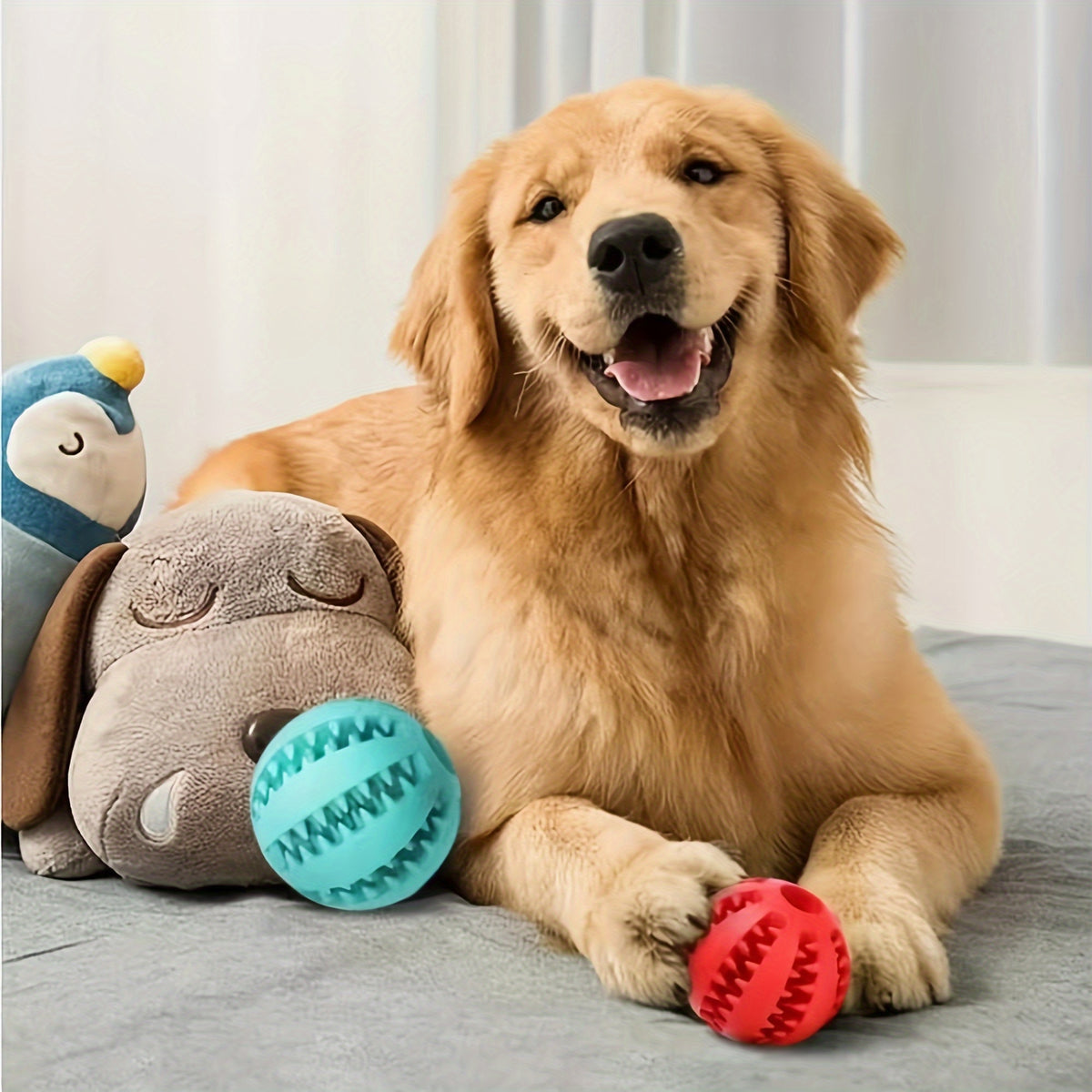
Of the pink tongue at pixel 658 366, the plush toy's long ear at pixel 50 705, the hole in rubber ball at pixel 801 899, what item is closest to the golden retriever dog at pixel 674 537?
the pink tongue at pixel 658 366

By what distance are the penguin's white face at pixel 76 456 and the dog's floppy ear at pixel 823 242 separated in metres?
0.86

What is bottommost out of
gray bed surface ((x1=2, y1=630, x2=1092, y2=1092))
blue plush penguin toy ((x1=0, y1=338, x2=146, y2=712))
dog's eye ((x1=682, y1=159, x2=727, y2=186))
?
gray bed surface ((x1=2, y1=630, x2=1092, y2=1092))

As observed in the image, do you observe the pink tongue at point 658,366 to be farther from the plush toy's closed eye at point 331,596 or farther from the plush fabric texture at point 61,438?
the plush fabric texture at point 61,438

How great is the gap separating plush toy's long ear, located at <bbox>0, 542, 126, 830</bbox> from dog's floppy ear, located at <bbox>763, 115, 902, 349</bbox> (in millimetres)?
866

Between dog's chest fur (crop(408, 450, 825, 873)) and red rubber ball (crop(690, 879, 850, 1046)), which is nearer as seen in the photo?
red rubber ball (crop(690, 879, 850, 1046))

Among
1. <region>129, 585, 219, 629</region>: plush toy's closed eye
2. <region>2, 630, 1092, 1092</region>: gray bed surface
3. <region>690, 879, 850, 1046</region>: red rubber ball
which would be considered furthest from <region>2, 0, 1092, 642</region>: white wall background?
<region>690, 879, 850, 1046</region>: red rubber ball

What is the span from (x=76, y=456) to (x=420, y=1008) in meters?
0.87

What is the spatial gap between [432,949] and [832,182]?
3.22 ft

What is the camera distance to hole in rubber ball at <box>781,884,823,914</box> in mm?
1115

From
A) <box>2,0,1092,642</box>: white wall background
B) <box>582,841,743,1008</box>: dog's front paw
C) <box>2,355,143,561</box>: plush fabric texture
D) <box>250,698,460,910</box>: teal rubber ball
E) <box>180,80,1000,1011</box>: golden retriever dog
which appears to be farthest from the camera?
<box>2,0,1092,642</box>: white wall background

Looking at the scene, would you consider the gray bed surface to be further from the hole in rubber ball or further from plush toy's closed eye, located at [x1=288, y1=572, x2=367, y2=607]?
plush toy's closed eye, located at [x1=288, y1=572, x2=367, y2=607]

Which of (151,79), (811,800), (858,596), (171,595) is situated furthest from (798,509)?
(151,79)

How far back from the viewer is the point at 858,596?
1.56 m

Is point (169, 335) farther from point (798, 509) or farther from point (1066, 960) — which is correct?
point (1066, 960)
